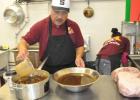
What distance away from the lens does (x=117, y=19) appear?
118 inches

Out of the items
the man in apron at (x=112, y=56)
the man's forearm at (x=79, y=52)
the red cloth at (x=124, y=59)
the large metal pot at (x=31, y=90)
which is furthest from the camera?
the man in apron at (x=112, y=56)

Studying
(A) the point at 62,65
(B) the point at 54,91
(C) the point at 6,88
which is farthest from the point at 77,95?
(A) the point at 62,65

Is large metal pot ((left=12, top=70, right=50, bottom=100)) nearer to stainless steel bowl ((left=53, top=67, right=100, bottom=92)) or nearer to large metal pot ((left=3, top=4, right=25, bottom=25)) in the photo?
stainless steel bowl ((left=53, top=67, right=100, bottom=92))

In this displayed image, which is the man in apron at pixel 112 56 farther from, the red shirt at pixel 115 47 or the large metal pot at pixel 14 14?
the large metal pot at pixel 14 14

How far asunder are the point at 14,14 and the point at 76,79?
1911mm

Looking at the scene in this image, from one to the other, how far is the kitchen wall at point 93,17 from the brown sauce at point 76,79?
69.0 inches

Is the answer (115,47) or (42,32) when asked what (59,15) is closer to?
(42,32)

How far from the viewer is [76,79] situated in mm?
1292

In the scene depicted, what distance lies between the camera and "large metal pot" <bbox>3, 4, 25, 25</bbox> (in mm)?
2937

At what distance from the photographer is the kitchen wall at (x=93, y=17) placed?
2.96 metres

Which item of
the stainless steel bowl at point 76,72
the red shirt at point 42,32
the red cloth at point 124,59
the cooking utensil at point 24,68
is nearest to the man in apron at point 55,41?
the red shirt at point 42,32

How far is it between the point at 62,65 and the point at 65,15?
15.8 inches

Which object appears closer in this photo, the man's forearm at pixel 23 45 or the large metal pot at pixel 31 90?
the large metal pot at pixel 31 90

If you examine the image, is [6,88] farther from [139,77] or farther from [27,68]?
[139,77]
